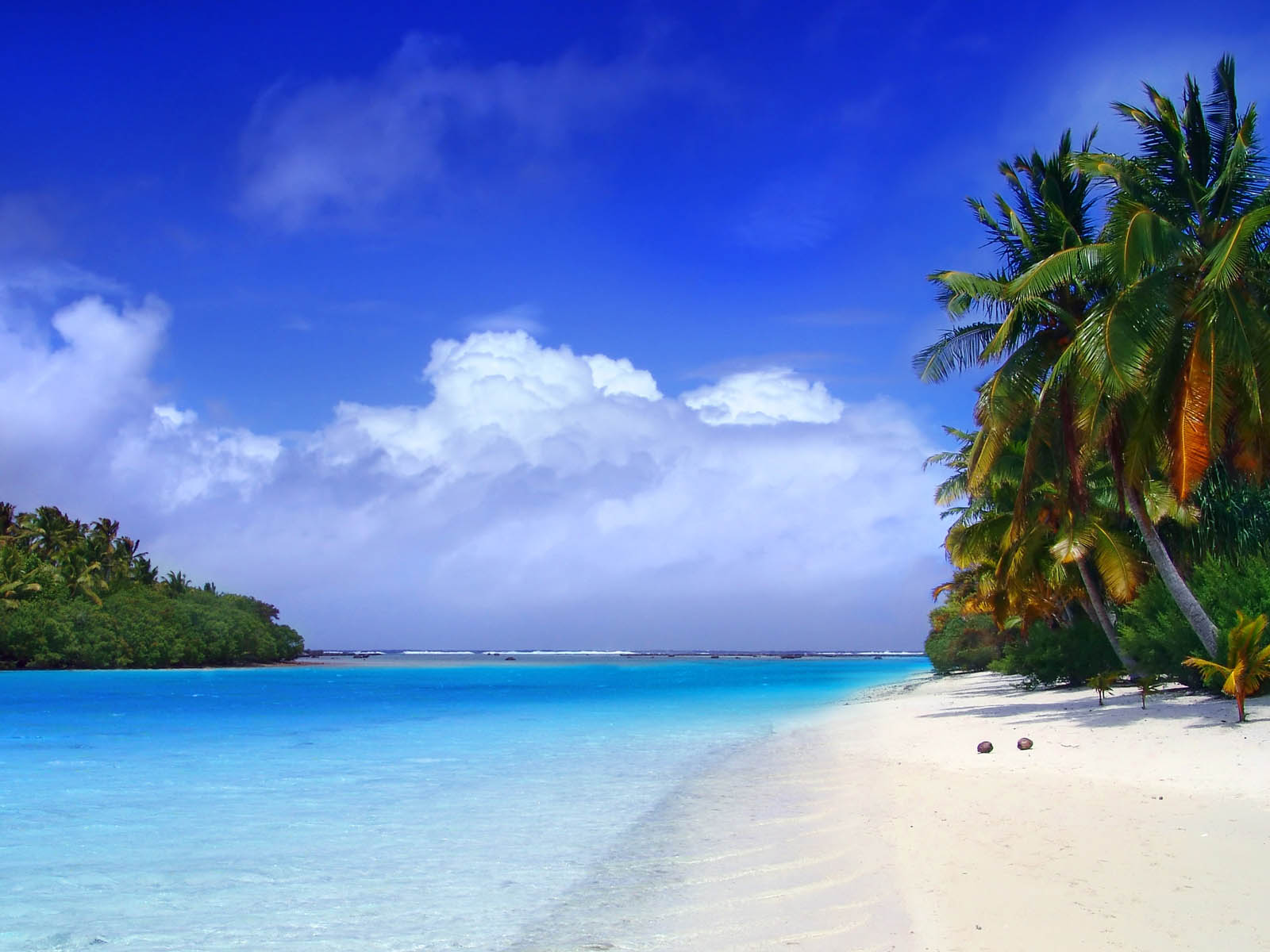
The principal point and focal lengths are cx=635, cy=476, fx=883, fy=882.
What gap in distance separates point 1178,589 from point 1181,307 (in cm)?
464

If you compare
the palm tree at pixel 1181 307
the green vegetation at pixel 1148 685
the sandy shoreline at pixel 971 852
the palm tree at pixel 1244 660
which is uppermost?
the palm tree at pixel 1181 307

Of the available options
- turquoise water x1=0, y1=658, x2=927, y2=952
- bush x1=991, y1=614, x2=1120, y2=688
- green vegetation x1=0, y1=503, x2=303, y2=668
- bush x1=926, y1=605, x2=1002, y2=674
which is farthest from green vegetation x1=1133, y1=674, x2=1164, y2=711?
green vegetation x1=0, y1=503, x2=303, y2=668

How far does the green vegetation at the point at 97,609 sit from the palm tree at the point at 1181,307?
75.8m

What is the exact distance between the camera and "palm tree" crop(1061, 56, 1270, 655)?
1208cm

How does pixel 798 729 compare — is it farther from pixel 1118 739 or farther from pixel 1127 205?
pixel 1127 205

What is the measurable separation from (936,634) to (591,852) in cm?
5031

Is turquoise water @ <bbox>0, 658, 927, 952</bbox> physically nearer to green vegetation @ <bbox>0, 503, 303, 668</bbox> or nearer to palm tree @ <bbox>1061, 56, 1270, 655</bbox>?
palm tree @ <bbox>1061, 56, 1270, 655</bbox>

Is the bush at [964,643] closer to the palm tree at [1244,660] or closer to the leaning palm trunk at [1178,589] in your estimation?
the leaning palm trunk at [1178,589]

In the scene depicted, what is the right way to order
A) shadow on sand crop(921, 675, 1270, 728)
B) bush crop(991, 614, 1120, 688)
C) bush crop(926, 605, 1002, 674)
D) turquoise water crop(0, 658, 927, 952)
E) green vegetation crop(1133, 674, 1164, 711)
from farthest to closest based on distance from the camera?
bush crop(926, 605, 1002, 674) < bush crop(991, 614, 1120, 688) < green vegetation crop(1133, 674, 1164, 711) < shadow on sand crop(921, 675, 1270, 728) < turquoise water crop(0, 658, 927, 952)

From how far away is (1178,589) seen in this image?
47.8 ft

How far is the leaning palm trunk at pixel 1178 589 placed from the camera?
14.1 m

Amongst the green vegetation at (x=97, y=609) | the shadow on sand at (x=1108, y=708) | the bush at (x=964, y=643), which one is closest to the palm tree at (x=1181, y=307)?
the shadow on sand at (x=1108, y=708)

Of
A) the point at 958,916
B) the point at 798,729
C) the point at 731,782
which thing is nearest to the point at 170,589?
the point at 798,729

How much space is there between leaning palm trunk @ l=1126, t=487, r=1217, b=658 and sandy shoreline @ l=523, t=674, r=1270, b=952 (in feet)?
3.74
